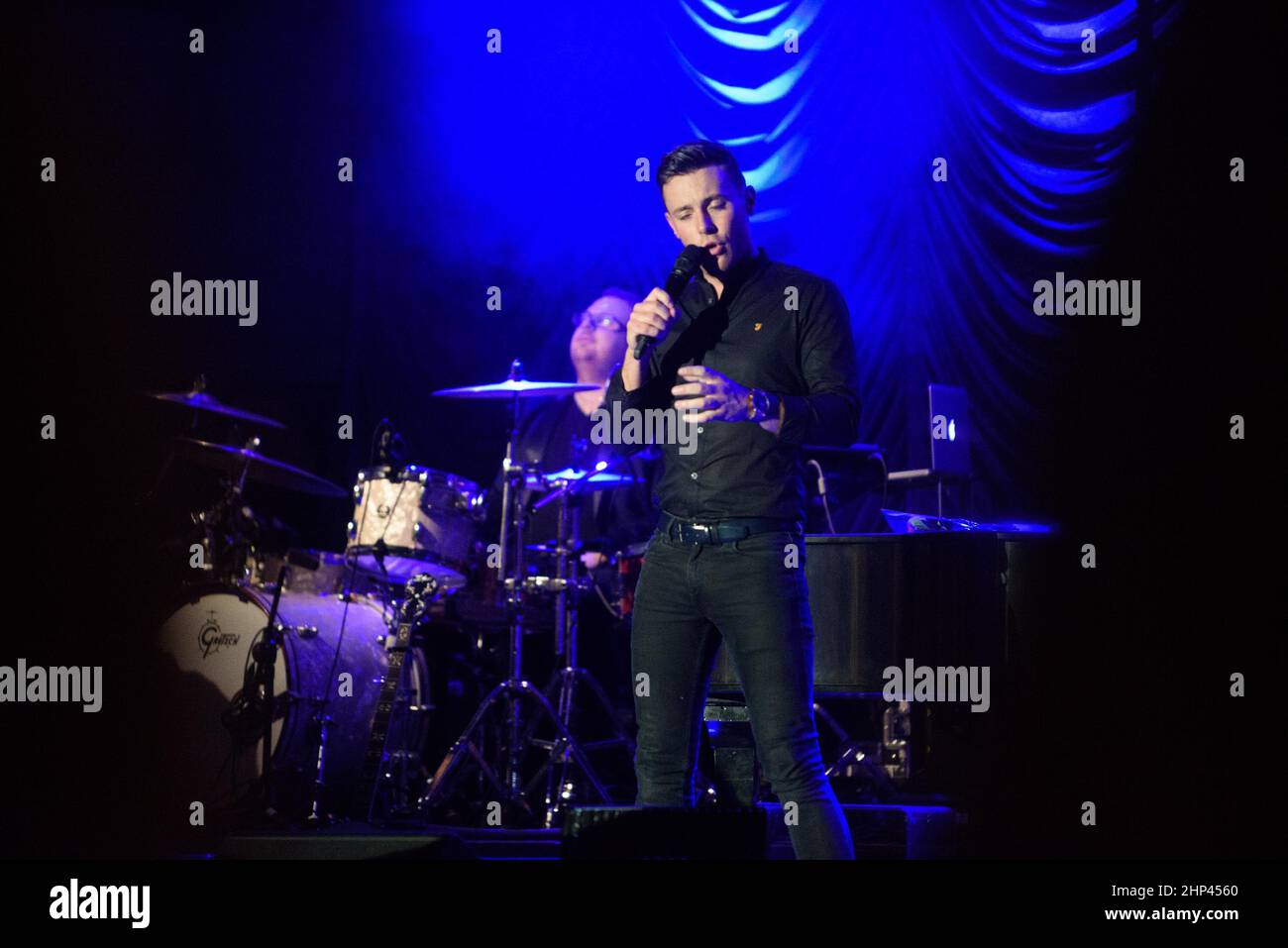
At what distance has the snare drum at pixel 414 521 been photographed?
21.9ft

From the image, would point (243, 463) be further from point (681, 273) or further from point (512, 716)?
point (681, 273)

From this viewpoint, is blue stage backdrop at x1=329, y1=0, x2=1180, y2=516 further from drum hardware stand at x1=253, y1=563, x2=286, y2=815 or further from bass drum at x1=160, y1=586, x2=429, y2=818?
drum hardware stand at x1=253, y1=563, x2=286, y2=815

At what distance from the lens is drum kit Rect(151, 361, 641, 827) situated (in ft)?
20.4

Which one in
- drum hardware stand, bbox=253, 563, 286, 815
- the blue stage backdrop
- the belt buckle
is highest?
the blue stage backdrop

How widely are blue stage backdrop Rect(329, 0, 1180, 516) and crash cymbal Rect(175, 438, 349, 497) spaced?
1.98 metres

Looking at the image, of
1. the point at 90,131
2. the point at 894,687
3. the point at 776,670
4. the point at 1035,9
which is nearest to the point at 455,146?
the point at 90,131

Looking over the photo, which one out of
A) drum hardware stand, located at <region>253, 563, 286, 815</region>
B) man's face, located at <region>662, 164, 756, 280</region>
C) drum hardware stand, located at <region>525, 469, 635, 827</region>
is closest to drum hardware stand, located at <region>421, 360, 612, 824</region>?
drum hardware stand, located at <region>525, 469, 635, 827</region>

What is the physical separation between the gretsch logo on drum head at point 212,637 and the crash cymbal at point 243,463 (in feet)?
2.36

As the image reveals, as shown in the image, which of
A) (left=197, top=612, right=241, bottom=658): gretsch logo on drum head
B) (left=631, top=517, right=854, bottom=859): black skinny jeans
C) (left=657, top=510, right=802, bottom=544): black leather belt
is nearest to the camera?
(left=631, top=517, right=854, bottom=859): black skinny jeans

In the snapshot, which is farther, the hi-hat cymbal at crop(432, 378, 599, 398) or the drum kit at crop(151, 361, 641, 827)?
the hi-hat cymbal at crop(432, 378, 599, 398)

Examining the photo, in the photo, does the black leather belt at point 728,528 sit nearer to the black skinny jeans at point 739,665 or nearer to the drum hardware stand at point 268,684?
the black skinny jeans at point 739,665

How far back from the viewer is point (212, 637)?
21.2ft
